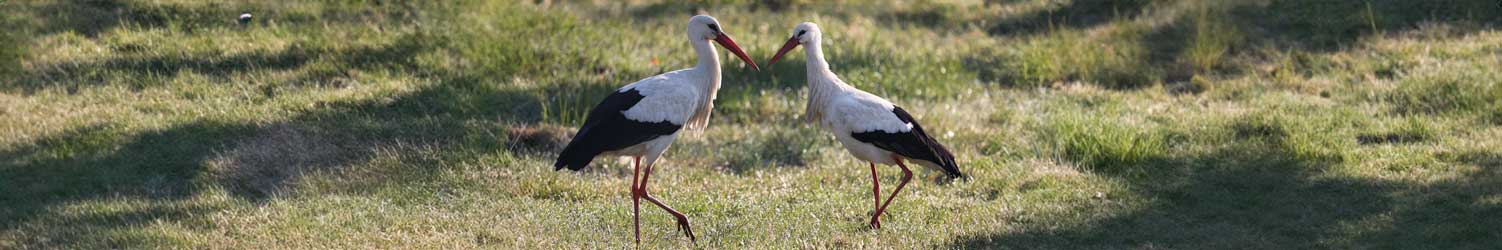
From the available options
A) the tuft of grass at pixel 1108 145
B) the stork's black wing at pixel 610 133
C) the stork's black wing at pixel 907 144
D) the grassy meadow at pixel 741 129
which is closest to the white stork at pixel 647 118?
the stork's black wing at pixel 610 133

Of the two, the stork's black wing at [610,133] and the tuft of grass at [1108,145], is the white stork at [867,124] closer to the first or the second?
the stork's black wing at [610,133]

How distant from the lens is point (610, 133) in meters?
6.48

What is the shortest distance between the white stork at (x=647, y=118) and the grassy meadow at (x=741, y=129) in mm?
351

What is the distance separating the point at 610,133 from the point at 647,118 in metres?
0.18

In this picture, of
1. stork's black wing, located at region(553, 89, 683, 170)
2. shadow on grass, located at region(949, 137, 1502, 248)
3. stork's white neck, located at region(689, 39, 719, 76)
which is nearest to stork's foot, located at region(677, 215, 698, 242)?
stork's black wing, located at region(553, 89, 683, 170)

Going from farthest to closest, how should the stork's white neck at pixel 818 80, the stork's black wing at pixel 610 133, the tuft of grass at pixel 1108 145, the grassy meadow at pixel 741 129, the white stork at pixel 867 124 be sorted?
the tuft of grass at pixel 1108 145 → the stork's white neck at pixel 818 80 → the grassy meadow at pixel 741 129 → the white stork at pixel 867 124 → the stork's black wing at pixel 610 133

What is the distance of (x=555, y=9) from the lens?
1116 cm

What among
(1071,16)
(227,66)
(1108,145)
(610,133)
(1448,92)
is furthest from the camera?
(1071,16)

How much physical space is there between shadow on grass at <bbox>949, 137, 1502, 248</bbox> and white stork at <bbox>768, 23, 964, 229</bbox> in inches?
17.8

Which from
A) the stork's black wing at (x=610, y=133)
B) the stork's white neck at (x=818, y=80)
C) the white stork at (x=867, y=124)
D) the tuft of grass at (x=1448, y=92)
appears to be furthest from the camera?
the tuft of grass at (x=1448, y=92)

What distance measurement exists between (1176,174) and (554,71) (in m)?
4.10

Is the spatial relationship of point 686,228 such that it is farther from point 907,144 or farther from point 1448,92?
point 1448,92

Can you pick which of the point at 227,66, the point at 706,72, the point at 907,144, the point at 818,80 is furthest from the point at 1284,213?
the point at 227,66

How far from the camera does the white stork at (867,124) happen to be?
6.51 meters
